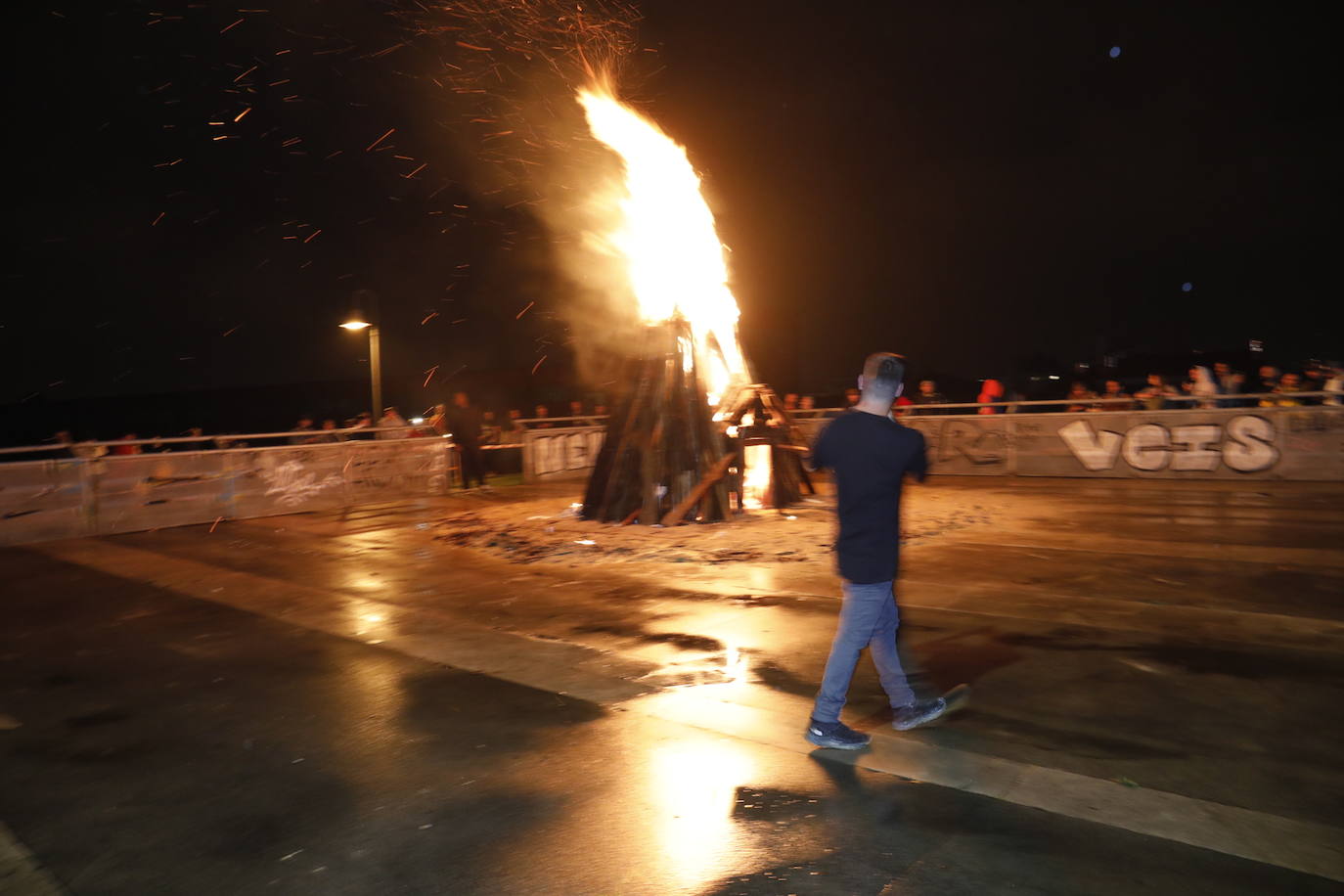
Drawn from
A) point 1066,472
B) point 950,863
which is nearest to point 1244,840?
point 950,863

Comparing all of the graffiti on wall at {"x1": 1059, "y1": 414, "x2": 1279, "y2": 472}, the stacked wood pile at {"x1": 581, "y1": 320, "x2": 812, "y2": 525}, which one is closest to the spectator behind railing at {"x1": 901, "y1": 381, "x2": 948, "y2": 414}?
the graffiti on wall at {"x1": 1059, "y1": 414, "x2": 1279, "y2": 472}

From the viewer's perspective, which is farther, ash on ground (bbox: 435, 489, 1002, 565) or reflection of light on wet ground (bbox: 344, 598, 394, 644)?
ash on ground (bbox: 435, 489, 1002, 565)

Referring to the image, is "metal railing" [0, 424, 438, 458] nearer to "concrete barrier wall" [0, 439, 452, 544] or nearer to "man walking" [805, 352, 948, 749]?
"concrete barrier wall" [0, 439, 452, 544]

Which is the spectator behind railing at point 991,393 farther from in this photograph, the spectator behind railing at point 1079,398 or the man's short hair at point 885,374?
the man's short hair at point 885,374

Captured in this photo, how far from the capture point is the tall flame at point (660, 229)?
1337 cm

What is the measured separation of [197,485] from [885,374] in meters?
13.7

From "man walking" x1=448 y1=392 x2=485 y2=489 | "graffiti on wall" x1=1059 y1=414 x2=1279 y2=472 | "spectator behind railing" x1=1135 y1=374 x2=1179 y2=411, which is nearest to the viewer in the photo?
"graffiti on wall" x1=1059 y1=414 x2=1279 y2=472

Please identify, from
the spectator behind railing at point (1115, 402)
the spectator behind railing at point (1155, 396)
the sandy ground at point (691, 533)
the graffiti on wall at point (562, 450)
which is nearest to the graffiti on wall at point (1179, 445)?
the spectator behind railing at point (1155, 396)

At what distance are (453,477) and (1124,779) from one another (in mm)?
18251

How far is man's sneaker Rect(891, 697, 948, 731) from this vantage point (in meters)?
4.64

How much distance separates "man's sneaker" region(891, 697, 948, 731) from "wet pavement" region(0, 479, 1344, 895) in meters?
0.08

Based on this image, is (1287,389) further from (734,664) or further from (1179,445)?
(734,664)

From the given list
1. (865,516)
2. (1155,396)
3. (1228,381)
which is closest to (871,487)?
(865,516)

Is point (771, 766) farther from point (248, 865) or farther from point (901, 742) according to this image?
point (248, 865)
